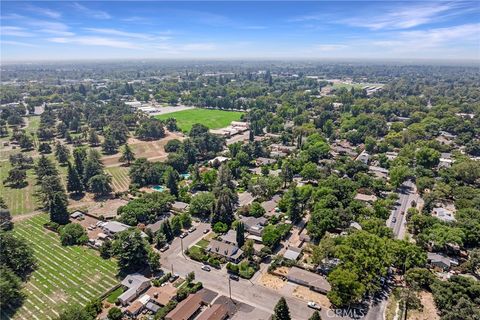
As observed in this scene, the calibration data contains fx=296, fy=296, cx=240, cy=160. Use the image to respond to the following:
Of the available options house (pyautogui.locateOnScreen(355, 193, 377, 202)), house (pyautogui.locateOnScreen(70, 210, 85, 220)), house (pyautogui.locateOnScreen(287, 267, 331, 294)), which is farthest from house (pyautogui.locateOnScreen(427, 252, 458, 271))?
house (pyautogui.locateOnScreen(70, 210, 85, 220))

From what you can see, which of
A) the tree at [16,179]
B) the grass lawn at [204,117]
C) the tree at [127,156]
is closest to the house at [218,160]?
the tree at [127,156]

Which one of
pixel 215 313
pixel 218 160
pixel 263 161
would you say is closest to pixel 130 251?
pixel 215 313

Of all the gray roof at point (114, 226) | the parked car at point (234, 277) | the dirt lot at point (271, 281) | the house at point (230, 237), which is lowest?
the dirt lot at point (271, 281)

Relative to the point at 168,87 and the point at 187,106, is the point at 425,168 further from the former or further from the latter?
the point at 168,87

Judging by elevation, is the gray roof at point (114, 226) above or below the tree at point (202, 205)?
below

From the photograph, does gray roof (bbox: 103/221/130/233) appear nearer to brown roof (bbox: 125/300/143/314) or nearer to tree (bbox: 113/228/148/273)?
tree (bbox: 113/228/148/273)

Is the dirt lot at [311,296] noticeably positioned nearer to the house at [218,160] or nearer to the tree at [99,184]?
the house at [218,160]
